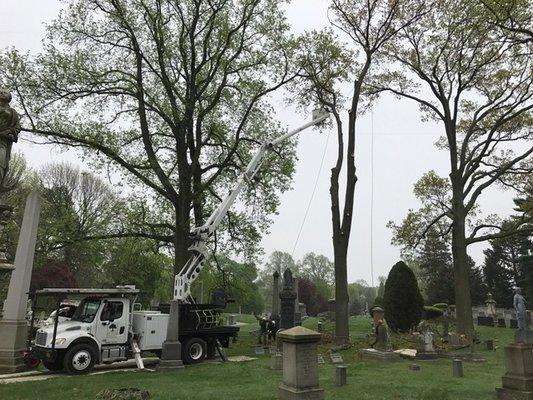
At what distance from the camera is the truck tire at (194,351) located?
48.3 feet

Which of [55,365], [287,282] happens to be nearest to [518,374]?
[55,365]

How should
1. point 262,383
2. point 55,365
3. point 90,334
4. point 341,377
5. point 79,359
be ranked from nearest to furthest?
1. point 341,377
2. point 262,383
3. point 79,359
4. point 55,365
5. point 90,334

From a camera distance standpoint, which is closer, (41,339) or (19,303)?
(41,339)

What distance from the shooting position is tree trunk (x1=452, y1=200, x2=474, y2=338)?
19125 mm

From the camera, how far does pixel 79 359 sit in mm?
12469

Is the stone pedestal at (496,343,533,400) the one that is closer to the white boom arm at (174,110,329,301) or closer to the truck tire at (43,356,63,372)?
the white boom arm at (174,110,329,301)

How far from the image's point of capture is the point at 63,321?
13.7m

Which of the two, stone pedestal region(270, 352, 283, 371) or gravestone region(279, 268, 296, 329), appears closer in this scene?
stone pedestal region(270, 352, 283, 371)

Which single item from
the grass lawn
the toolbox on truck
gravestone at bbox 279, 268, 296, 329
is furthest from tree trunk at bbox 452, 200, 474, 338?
the toolbox on truck

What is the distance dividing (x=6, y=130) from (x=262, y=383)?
Answer: 8.07m

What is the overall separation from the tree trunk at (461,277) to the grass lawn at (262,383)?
5.40 m

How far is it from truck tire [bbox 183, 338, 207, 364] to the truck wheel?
10.3 ft

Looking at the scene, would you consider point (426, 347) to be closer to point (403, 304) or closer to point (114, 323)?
point (403, 304)

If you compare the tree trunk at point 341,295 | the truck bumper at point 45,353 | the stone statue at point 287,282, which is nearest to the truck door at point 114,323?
the truck bumper at point 45,353
